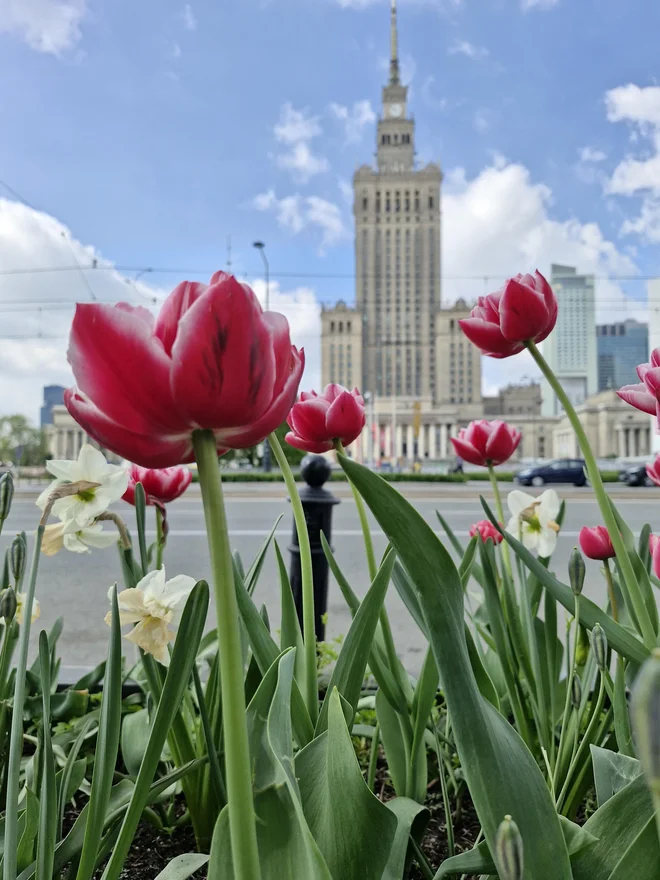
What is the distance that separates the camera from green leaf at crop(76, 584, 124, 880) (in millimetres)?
424

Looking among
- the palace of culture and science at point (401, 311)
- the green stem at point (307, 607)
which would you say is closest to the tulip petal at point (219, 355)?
the green stem at point (307, 607)

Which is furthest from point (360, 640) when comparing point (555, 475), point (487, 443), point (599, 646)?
point (555, 475)

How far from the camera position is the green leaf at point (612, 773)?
1.50ft

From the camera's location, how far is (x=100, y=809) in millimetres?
434

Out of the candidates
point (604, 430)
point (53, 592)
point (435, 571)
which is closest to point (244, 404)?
point (435, 571)

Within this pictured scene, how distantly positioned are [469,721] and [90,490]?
410mm

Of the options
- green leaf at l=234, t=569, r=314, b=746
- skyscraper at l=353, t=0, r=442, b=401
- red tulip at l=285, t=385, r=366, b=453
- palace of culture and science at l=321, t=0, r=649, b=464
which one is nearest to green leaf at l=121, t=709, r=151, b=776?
green leaf at l=234, t=569, r=314, b=746

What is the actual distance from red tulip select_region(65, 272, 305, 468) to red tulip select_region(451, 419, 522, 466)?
2.25 feet

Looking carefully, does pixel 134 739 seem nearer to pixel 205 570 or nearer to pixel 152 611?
pixel 152 611

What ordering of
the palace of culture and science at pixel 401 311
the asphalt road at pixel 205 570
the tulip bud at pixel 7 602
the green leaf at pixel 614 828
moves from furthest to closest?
the palace of culture and science at pixel 401 311, the asphalt road at pixel 205 570, the tulip bud at pixel 7 602, the green leaf at pixel 614 828

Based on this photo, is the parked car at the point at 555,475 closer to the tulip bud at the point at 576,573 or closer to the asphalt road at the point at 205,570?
the asphalt road at the point at 205,570

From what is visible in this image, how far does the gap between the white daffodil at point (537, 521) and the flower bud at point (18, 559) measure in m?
0.60

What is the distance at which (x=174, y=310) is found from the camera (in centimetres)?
29

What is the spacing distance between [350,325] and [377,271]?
7.91m
